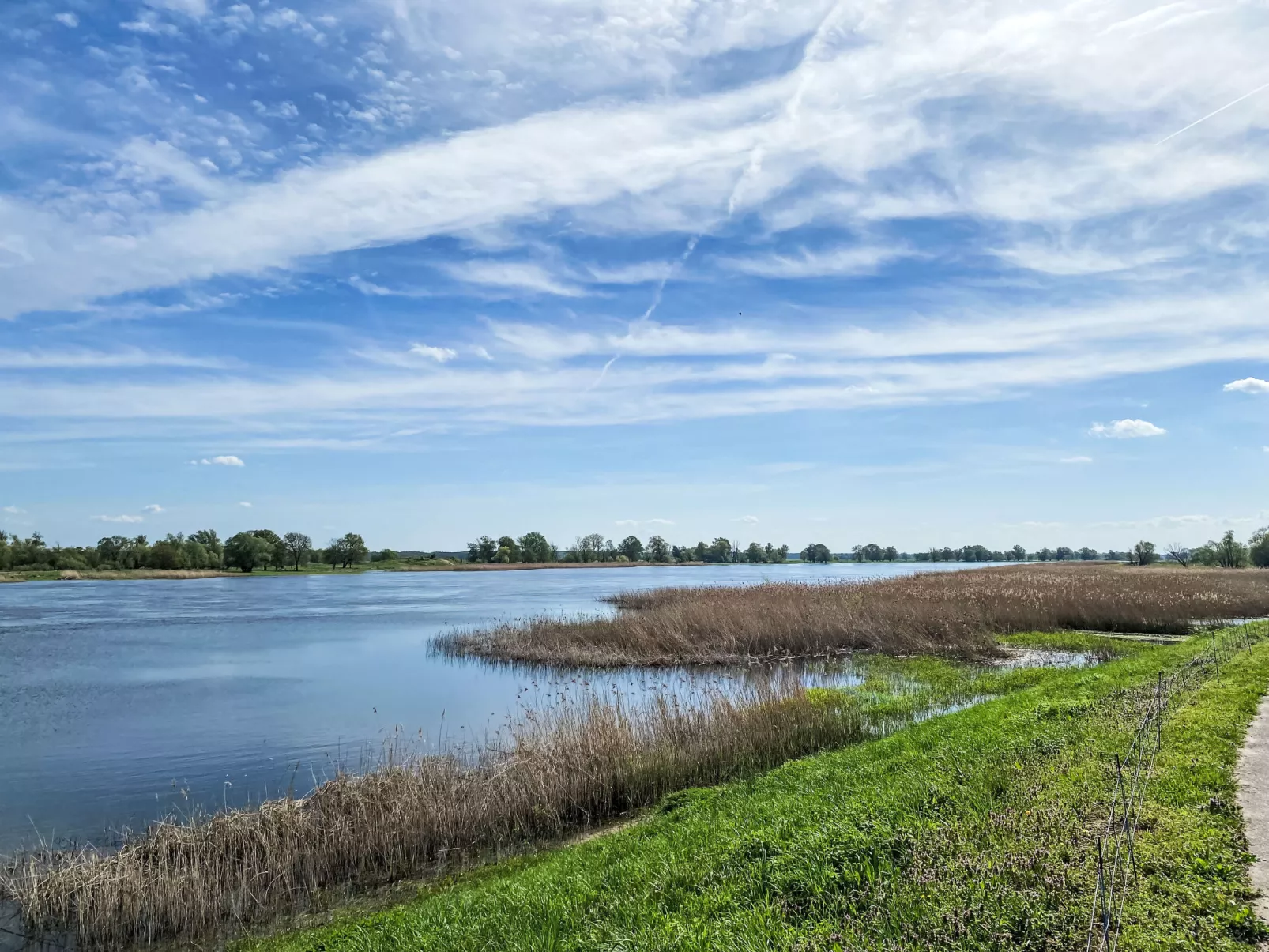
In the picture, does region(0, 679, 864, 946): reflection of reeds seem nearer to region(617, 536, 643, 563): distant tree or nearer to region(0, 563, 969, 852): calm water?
region(0, 563, 969, 852): calm water

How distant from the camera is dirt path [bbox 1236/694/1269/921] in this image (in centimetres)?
494

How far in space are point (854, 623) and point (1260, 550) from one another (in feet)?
224

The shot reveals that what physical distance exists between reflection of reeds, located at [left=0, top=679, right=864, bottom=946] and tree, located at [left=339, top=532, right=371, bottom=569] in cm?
12826

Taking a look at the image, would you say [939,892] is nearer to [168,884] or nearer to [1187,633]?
[168,884]

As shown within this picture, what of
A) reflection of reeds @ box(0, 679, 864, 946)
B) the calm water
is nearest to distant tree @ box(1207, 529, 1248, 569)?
the calm water

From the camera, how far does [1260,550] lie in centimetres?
7256

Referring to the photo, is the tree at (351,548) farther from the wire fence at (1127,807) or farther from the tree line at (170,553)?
the wire fence at (1127,807)

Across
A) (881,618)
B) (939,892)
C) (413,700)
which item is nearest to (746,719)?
(939,892)

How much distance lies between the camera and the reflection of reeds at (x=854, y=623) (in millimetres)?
25141

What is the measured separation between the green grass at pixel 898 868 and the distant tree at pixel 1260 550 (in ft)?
260

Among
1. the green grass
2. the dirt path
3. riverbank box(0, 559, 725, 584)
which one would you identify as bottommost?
riverbank box(0, 559, 725, 584)

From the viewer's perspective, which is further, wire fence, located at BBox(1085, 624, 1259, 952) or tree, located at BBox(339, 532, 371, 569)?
tree, located at BBox(339, 532, 371, 569)


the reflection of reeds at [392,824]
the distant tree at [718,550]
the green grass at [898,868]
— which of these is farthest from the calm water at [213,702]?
the distant tree at [718,550]

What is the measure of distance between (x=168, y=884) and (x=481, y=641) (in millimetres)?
21036
